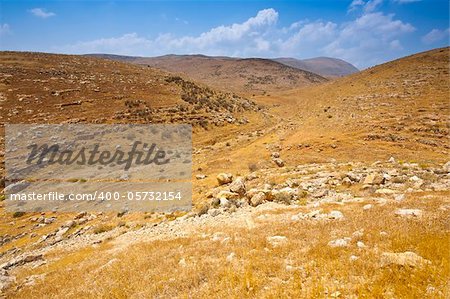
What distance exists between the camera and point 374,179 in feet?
44.8

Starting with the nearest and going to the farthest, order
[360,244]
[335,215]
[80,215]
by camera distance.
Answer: [360,244], [335,215], [80,215]

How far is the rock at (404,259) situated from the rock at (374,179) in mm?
8059

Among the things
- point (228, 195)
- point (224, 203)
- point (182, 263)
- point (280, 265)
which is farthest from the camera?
point (228, 195)

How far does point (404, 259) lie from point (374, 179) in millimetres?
8639

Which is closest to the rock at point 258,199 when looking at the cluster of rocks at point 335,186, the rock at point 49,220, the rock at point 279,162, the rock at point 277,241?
the cluster of rocks at point 335,186

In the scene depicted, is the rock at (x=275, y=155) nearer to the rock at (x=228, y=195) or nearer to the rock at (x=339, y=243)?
the rock at (x=228, y=195)

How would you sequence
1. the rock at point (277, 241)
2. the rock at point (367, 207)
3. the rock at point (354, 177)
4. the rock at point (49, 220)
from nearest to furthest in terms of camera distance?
1. the rock at point (277, 241)
2. the rock at point (367, 207)
3. the rock at point (354, 177)
4. the rock at point (49, 220)

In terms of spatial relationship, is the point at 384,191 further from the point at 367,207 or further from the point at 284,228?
the point at 284,228

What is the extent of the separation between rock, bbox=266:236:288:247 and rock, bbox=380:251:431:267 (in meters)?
2.82

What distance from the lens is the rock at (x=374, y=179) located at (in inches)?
529

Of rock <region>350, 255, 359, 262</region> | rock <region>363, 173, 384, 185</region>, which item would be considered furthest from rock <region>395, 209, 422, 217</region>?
rock <region>363, 173, 384, 185</region>

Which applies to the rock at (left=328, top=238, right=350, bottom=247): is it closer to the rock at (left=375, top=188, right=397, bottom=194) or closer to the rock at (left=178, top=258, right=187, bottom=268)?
the rock at (left=178, top=258, right=187, bottom=268)

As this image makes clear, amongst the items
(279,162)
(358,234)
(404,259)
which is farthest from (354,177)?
(404,259)

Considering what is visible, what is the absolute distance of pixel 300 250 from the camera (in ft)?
24.7
